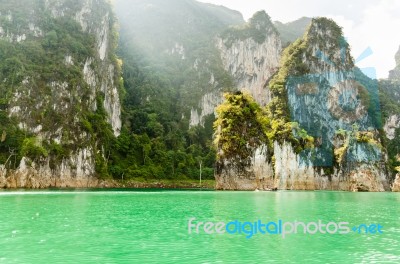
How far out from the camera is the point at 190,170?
99125 mm

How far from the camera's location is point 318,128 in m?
93.4

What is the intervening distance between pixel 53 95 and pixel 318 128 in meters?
59.1

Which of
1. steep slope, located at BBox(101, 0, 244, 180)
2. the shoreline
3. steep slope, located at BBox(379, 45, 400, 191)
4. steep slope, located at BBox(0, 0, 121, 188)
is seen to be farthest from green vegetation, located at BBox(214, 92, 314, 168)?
steep slope, located at BBox(379, 45, 400, 191)

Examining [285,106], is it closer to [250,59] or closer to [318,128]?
[318,128]

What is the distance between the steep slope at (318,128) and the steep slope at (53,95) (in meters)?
30.8

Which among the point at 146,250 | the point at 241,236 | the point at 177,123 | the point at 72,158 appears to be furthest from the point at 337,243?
the point at 177,123

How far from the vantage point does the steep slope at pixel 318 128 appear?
58706 millimetres

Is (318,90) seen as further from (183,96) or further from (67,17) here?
(67,17)

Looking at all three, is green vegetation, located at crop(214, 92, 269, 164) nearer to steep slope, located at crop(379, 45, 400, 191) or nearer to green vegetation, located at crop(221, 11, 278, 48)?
steep slope, located at crop(379, 45, 400, 191)

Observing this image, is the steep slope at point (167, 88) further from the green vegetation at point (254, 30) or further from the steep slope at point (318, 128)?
the steep slope at point (318, 128)

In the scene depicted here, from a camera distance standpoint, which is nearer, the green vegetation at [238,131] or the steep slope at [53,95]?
the green vegetation at [238,131]

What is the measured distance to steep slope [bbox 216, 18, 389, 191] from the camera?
193ft

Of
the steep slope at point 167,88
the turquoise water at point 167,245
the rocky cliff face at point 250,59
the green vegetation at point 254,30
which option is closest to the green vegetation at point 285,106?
the steep slope at point 167,88

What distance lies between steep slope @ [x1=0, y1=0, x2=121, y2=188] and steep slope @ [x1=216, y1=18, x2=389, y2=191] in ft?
101
